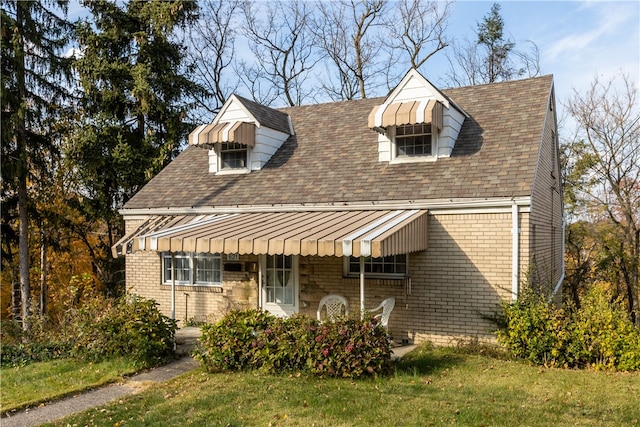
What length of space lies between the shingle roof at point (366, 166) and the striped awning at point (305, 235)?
928 millimetres

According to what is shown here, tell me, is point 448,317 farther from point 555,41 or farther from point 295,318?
point 555,41

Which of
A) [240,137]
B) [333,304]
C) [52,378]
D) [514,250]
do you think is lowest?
[52,378]

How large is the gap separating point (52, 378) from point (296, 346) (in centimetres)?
492

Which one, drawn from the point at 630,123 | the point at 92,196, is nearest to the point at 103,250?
the point at 92,196

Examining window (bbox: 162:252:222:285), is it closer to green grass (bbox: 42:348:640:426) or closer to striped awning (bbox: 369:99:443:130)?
green grass (bbox: 42:348:640:426)

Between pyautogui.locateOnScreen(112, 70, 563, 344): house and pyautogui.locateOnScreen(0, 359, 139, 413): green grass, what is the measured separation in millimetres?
2390

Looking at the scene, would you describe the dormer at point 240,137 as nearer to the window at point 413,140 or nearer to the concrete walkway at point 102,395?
the window at point 413,140

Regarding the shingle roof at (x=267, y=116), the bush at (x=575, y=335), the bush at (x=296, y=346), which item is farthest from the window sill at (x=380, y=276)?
the shingle roof at (x=267, y=116)

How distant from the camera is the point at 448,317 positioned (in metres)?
11.4

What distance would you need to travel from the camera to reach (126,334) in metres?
10.3

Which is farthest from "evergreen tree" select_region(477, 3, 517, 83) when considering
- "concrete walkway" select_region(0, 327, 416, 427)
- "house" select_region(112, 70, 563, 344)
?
"concrete walkway" select_region(0, 327, 416, 427)

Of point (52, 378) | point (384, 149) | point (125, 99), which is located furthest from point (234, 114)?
point (52, 378)

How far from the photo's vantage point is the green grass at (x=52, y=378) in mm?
8297

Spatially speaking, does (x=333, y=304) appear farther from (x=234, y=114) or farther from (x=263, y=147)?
(x=234, y=114)
